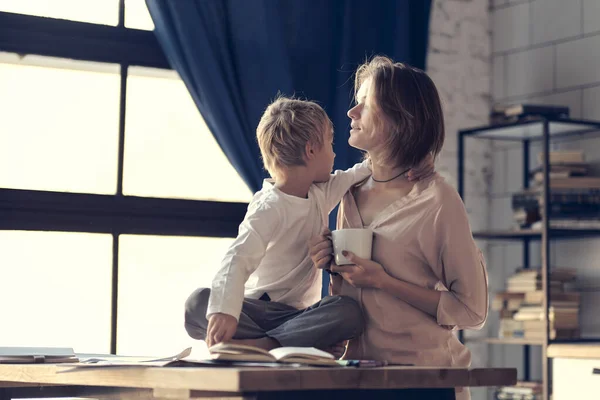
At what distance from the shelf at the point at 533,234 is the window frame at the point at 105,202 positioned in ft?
3.75

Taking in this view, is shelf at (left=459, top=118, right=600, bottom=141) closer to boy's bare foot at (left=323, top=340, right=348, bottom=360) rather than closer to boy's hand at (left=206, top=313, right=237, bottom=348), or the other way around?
boy's bare foot at (left=323, top=340, right=348, bottom=360)

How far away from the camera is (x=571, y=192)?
3955mm

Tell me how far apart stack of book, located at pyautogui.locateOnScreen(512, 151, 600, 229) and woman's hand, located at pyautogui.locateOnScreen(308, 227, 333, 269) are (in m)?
2.41

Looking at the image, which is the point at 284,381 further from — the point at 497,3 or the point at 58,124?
the point at 497,3

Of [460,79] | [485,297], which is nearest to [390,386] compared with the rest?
[485,297]

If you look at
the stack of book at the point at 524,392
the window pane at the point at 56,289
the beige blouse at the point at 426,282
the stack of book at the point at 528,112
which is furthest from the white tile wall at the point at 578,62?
the beige blouse at the point at 426,282

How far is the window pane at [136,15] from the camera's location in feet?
12.3

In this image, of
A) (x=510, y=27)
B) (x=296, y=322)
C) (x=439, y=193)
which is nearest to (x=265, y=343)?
(x=296, y=322)

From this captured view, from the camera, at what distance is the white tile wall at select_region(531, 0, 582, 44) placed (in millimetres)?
4227

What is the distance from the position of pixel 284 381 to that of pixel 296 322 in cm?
42

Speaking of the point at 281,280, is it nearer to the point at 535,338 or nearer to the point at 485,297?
the point at 485,297

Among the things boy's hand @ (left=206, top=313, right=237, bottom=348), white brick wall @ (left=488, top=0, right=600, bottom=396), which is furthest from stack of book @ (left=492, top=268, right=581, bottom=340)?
boy's hand @ (left=206, top=313, right=237, bottom=348)

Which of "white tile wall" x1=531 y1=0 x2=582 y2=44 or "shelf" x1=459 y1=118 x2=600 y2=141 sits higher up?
"white tile wall" x1=531 y1=0 x2=582 y2=44

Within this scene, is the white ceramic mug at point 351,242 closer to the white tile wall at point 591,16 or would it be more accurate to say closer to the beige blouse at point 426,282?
the beige blouse at point 426,282
